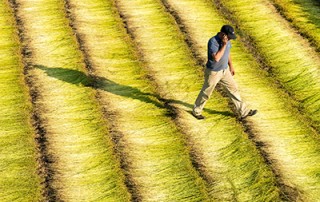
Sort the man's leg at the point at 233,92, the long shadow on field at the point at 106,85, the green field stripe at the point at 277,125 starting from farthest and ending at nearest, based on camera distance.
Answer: the long shadow on field at the point at 106,85, the man's leg at the point at 233,92, the green field stripe at the point at 277,125

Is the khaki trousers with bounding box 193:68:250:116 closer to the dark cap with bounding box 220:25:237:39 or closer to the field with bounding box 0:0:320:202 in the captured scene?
the field with bounding box 0:0:320:202

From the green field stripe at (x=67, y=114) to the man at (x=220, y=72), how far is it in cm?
171

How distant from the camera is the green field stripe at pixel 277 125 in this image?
31.2 ft

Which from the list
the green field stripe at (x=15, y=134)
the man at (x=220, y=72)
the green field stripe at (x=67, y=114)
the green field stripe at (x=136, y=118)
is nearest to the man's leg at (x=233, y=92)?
the man at (x=220, y=72)

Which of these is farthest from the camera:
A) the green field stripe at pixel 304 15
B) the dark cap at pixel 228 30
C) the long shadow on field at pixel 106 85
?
the green field stripe at pixel 304 15

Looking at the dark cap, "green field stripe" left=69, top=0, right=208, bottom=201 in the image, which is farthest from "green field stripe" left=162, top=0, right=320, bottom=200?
the dark cap

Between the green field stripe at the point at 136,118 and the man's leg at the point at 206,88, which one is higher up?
the man's leg at the point at 206,88

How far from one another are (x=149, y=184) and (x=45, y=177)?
151cm

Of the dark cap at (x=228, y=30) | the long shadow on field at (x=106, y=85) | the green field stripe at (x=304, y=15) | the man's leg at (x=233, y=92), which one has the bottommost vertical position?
the green field stripe at (x=304, y=15)

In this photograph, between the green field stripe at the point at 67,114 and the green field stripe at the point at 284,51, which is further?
the green field stripe at the point at 284,51

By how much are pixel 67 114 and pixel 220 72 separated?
2.72m

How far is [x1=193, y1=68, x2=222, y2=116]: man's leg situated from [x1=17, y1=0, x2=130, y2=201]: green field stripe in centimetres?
158

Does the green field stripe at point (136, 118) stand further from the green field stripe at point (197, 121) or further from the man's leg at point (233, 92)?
the man's leg at point (233, 92)

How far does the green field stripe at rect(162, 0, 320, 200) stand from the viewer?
9.51 metres
